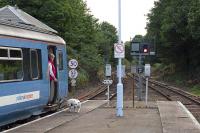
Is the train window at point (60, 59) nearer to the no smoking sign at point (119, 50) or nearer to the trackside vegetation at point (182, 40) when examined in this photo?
the no smoking sign at point (119, 50)

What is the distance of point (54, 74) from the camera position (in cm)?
2139

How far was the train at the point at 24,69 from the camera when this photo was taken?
16188 mm

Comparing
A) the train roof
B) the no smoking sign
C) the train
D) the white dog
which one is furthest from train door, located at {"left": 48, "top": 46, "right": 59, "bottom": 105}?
the no smoking sign

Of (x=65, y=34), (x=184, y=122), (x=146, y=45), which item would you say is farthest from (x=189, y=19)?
(x=184, y=122)

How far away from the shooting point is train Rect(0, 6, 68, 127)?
1619cm

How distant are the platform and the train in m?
0.58

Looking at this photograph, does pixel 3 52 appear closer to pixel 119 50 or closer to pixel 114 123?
pixel 114 123

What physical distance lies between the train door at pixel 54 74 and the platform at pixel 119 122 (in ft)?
2.21

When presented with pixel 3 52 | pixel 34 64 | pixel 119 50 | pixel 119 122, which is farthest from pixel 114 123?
pixel 3 52

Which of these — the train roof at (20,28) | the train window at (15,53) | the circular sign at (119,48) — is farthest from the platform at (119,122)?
the train roof at (20,28)

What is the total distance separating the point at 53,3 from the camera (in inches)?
1754

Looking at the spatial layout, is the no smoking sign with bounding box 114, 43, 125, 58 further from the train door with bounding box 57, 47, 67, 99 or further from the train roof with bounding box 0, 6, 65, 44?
the train door with bounding box 57, 47, 67, 99

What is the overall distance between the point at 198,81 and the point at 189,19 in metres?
6.30

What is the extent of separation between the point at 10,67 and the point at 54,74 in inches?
195
